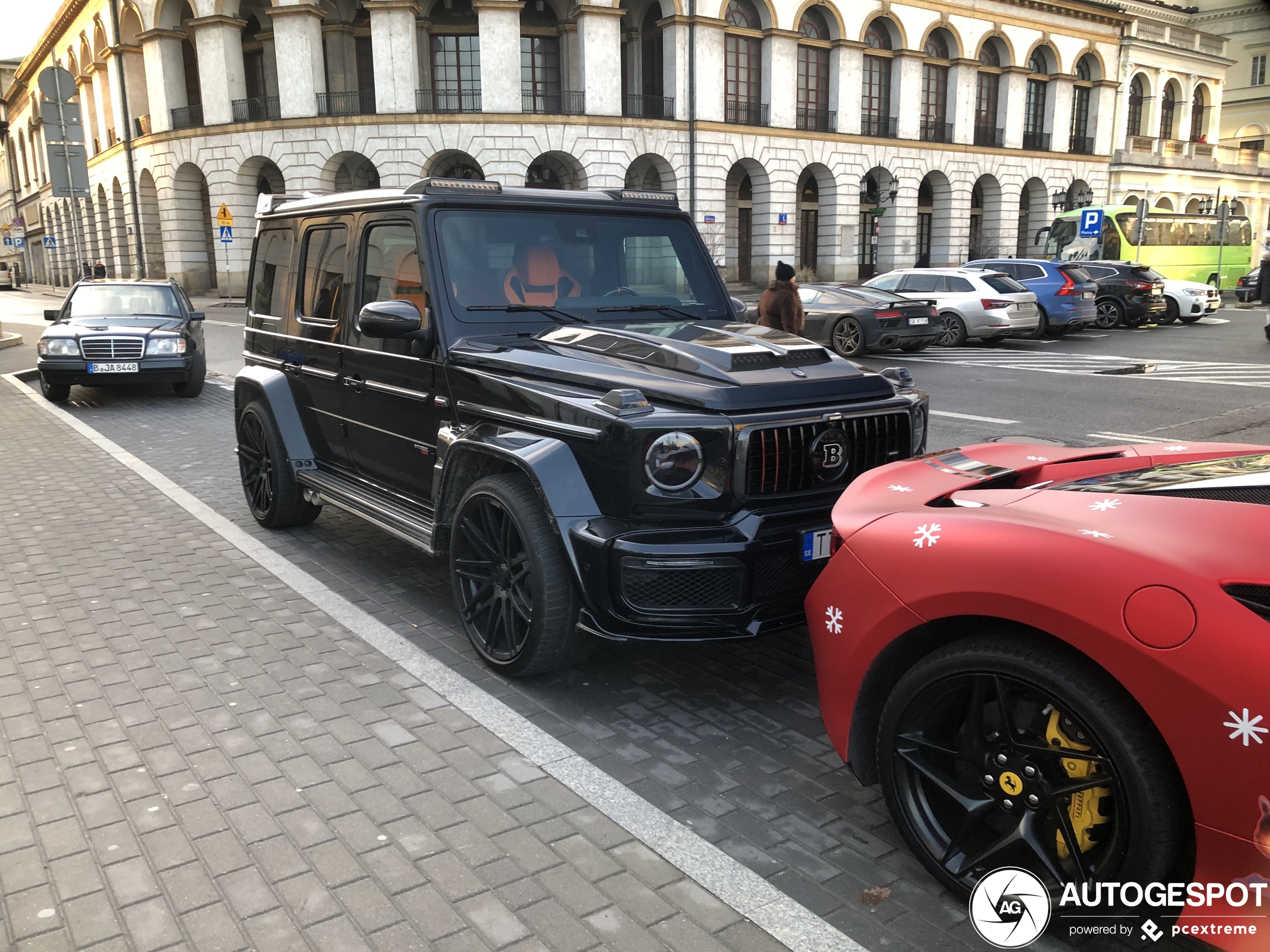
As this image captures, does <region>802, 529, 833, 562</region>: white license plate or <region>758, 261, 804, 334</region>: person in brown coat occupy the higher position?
<region>758, 261, 804, 334</region>: person in brown coat

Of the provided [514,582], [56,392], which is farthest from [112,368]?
[514,582]

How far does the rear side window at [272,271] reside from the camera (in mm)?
6398

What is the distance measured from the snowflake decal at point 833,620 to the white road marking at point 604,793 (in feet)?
2.46

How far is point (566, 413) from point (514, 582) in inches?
29.6

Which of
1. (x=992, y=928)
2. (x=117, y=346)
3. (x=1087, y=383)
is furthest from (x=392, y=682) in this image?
(x=1087, y=383)

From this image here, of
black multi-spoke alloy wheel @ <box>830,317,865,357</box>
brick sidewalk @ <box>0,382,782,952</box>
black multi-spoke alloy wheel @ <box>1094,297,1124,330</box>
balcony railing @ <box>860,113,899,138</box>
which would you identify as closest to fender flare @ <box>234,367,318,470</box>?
brick sidewalk @ <box>0,382,782,952</box>

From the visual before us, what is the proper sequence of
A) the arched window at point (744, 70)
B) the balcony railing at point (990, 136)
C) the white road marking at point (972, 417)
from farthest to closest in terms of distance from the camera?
the balcony railing at point (990, 136) → the arched window at point (744, 70) → the white road marking at point (972, 417)

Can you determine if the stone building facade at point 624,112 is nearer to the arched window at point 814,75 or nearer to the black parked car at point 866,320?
the arched window at point 814,75

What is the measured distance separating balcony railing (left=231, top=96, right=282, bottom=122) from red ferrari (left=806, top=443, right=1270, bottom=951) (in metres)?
43.4

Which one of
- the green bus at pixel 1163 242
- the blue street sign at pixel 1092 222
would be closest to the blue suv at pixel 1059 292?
the green bus at pixel 1163 242

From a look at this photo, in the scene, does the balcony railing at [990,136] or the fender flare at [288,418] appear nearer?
the fender flare at [288,418]

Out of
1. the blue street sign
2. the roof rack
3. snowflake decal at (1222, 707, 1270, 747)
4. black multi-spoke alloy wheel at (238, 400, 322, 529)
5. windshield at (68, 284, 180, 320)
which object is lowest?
black multi-spoke alloy wheel at (238, 400, 322, 529)

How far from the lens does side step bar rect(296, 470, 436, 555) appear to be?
4977 mm

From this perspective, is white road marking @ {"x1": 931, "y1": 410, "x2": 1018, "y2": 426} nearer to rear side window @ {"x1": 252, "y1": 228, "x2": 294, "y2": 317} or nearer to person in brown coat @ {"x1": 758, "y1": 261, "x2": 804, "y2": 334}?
person in brown coat @ {"x1": 758, "y1": 261, "x2": 804, "y2": 334}
